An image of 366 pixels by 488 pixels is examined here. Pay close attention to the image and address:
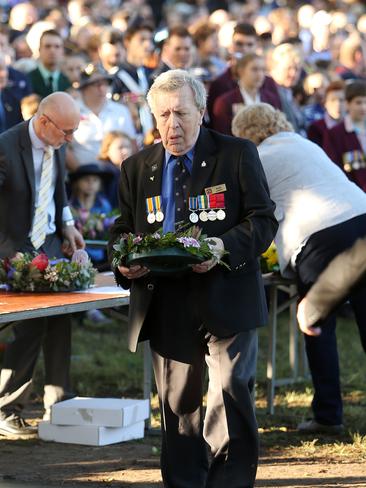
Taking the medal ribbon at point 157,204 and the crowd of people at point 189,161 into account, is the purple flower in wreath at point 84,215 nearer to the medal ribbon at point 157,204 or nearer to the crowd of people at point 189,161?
the crowd of people at point 189,161

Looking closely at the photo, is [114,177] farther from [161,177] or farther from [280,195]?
[161,177]

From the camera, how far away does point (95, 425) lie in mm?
6824

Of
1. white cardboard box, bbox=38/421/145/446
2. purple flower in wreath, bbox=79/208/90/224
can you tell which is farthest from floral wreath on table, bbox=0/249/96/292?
purple flower in wreath, bbox=79/208/90/224

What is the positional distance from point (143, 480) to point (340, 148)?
4.65m

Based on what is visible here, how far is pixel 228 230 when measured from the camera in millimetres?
5016

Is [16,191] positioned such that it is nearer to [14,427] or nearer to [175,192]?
[14,427]

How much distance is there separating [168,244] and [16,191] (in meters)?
2.25

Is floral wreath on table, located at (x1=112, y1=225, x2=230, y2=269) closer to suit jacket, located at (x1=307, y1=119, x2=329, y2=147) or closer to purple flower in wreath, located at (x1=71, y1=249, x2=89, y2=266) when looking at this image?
purple flower in wreath, located at (x1=71, y1=249, x2=89, y2=266)

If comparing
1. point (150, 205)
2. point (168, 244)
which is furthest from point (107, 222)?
point (168, 244)

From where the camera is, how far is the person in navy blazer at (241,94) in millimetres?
9875

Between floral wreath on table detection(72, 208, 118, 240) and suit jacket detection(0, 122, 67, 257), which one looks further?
floral wreath on table detection(72, 208, 118, 240)

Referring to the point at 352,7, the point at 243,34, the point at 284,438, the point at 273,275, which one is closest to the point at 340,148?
the point at 243,34

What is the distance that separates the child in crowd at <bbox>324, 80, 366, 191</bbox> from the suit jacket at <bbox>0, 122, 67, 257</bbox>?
3.71 m

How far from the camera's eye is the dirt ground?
5.93 meters
